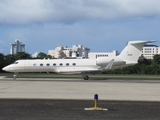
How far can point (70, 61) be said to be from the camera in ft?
146

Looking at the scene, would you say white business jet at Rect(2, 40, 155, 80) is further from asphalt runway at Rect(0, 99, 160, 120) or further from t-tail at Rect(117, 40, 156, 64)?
A: asphalt runway at Rect(0, 99, 160, 120)

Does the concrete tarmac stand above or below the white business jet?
below

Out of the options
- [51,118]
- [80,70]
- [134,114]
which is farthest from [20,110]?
[80,70]

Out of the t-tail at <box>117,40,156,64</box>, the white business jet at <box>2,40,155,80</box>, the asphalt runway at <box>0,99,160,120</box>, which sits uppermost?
the t-tail at <box>117,40,156,64</box>

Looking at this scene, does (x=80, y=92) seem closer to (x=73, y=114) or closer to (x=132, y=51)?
(x=73, y=114)

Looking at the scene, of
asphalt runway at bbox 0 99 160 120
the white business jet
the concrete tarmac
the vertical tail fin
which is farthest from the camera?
the vertical tail fin

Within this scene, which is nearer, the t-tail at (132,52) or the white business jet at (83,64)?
the white business jet at (83,64)

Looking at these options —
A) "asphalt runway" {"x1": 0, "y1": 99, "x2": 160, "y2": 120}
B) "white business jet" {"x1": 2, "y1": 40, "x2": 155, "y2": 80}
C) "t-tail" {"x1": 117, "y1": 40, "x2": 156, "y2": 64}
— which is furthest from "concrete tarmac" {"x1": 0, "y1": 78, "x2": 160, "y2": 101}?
"t-tail" {"x1": 117, "y1": 40, "x2": 156, "y2": 64}

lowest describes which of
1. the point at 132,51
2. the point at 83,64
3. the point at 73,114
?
the point at 73,114

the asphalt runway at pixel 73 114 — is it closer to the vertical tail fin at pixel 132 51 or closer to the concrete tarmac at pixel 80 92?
the concrete tarmac at pixel 80 92

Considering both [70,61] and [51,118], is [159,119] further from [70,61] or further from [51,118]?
[70,61]

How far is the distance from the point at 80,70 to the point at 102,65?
3.49 meters

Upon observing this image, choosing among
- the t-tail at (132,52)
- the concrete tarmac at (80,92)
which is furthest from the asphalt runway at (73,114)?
→ the t-tail at (132,52)

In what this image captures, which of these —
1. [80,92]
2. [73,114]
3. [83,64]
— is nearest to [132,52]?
[83,64]
